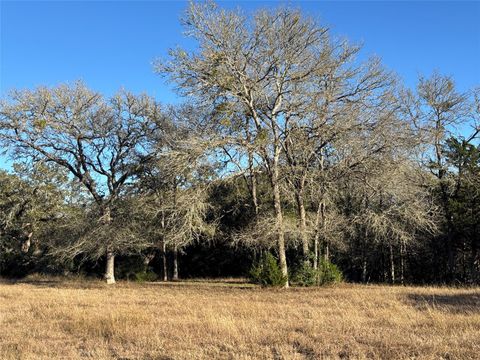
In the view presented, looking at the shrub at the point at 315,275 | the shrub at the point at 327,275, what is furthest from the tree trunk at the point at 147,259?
the shrub at the point at 327,275

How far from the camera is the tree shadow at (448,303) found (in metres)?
10.9

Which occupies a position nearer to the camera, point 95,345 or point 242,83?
point 95,345

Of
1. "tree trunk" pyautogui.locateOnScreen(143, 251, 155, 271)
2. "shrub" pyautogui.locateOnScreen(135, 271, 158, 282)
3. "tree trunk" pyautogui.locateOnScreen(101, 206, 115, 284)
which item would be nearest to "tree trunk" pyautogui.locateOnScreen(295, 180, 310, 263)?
"tree trunk" pyautogui.locateOnScreen(101, 206, 115, 284)

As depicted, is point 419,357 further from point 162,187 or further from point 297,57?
point 162,187

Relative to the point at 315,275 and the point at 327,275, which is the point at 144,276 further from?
the point at 327,275

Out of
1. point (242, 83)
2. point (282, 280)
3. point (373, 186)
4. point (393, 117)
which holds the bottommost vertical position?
point (282, 280)

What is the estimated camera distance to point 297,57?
19625mm

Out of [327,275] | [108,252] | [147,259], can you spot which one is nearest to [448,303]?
[327,275]

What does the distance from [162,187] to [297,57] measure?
33.9 feet

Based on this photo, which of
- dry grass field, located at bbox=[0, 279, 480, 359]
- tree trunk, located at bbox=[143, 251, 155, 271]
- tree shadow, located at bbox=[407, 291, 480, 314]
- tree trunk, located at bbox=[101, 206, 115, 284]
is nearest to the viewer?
dry grass field, located at bbox=[0, 279, 480, 359]

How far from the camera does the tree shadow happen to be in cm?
1088

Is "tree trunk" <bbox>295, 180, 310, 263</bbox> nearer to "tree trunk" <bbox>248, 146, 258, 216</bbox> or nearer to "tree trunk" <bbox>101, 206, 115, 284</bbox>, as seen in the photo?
"tree trunk" <bbox>248, 146, 258, 216</bbox>

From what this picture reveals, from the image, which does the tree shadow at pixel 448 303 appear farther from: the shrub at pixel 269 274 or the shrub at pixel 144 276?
the shrub at pixel 144 276

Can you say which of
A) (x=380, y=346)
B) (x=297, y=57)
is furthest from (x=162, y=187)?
(x=380, y=346)
